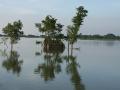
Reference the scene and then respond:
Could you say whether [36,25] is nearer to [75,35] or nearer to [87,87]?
[75,35]

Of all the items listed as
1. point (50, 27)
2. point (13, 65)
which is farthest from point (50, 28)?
point (13, 65)

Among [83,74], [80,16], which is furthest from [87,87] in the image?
[80,16]

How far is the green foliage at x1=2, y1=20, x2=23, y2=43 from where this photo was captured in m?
69.6

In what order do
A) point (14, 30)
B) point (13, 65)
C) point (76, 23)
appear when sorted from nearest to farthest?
point (13, 65) < point (76, 23) < point (14, 30)

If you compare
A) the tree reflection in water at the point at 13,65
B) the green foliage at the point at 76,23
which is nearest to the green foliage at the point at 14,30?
the green foliage at the point at 76,23

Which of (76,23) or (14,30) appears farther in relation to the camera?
(14,30)

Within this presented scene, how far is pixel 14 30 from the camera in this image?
6969 cm

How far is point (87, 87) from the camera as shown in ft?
73.9

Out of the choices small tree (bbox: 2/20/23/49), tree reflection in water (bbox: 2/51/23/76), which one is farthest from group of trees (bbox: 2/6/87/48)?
tree reflection in water (bbox: 2/51/23/76)

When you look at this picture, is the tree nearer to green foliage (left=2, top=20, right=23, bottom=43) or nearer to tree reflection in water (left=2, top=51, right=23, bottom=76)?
green foliage (left=2, top=20, right=23, bottom=43)

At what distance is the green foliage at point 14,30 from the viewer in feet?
228

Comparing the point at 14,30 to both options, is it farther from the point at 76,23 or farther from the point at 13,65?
the point at 13,65

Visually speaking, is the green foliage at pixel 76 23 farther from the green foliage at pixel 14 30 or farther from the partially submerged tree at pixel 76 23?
the green foliage at pixel 14 30

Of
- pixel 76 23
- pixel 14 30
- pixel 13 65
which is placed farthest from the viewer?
pixel 14 30
